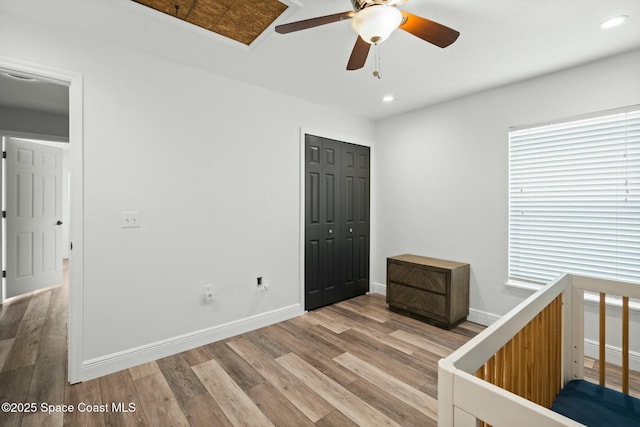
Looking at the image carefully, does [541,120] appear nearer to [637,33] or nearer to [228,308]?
[637,33]

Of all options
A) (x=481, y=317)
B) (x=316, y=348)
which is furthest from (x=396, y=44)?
(x=481, y=317)

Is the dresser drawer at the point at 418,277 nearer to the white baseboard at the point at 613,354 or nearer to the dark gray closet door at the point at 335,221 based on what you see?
the dark gray closet door at the point at 335,221

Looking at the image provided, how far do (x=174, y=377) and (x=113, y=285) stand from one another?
2.68 ft

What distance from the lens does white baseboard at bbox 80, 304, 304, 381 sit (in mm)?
2119

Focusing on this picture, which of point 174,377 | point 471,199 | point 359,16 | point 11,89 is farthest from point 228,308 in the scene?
point 11,89

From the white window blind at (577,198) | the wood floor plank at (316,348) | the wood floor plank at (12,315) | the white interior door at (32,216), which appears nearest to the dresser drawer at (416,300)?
the white window blind at (577,198)

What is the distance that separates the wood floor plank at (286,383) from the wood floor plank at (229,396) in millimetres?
214

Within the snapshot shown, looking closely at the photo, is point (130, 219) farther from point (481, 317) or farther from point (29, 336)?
point (481, 317)

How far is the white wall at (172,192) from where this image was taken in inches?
82.8

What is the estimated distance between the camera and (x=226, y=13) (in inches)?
71.9

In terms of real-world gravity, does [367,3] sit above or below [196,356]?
above

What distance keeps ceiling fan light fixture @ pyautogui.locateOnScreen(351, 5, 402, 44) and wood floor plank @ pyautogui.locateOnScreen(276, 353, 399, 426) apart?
6.80 ft

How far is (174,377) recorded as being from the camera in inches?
83.8

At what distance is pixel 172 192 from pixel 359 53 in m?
1.81
